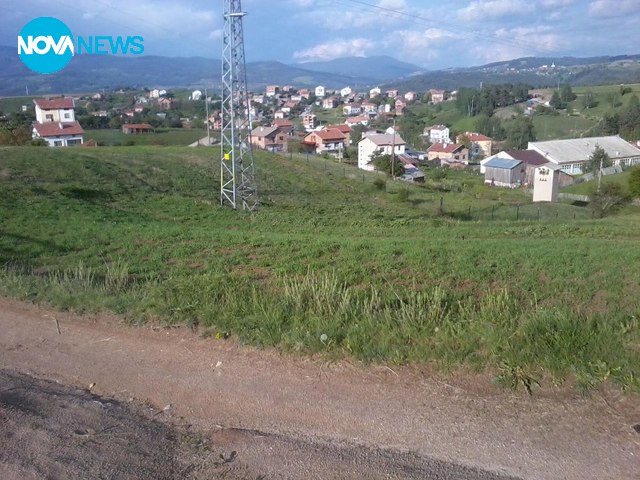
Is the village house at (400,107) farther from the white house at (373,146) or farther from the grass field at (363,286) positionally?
the grass field at (363,286)

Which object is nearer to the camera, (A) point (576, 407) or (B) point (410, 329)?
(A) point (576, 407)

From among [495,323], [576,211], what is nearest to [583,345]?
[495,323]

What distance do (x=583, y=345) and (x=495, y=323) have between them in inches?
33.3

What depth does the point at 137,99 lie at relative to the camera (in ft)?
272

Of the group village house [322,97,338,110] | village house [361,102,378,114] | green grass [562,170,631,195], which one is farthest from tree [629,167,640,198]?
village house [322,97,338,110]

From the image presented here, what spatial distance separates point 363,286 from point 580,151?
6410 centimetres

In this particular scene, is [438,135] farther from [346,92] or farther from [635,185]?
[346,92]

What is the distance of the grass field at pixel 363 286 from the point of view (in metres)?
5.04

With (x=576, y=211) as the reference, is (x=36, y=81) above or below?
above

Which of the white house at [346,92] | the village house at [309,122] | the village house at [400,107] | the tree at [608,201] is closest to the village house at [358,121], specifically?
the village house at [309,122]

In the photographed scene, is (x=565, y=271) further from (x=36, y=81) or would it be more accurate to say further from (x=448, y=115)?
(x=448, y=115)

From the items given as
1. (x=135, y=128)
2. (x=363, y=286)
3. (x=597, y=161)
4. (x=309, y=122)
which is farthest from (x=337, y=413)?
(x=309, y=122)

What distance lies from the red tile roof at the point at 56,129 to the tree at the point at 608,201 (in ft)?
115

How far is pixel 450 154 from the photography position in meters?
75.2
